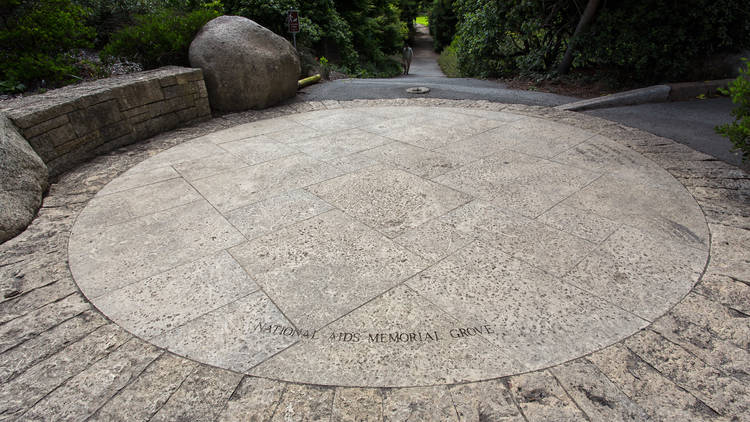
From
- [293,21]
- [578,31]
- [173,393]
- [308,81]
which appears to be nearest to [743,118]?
[173,393]

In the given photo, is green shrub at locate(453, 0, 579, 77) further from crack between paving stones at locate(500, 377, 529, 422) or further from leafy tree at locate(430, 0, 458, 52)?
leafy tree at locate(430, 0, 458, 52)

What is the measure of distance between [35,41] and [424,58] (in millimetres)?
24266

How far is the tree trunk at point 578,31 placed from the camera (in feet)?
25.4

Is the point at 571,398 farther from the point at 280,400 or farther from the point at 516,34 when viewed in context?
the point at 516,34

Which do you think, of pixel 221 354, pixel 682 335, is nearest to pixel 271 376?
pixel 221 354

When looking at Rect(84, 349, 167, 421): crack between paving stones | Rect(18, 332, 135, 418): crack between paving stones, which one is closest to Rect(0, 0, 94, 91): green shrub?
Rect(18, 332, 135, 418): crack between paving stones

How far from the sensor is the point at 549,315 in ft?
6.66

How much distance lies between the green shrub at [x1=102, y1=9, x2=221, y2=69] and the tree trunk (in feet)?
25.0

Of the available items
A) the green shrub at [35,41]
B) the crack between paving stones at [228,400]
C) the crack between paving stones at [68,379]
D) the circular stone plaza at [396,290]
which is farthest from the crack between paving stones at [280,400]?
the green shrub at [35,41]

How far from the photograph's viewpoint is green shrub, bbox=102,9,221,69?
5895 millimetres

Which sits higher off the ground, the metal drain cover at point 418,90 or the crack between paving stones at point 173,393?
the metal drain cover at point 418,90

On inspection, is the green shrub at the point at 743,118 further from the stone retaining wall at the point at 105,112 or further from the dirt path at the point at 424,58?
the dirt path at the point at 424,58

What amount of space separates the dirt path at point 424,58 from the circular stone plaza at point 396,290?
1601 centimetres

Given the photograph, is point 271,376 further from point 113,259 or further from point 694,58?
point 694,58
